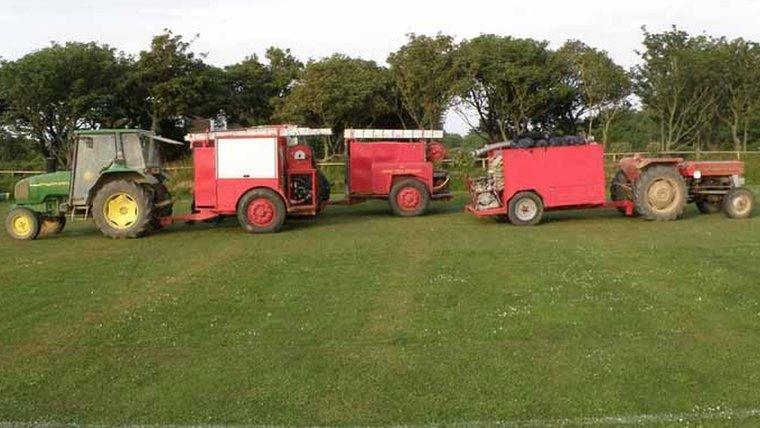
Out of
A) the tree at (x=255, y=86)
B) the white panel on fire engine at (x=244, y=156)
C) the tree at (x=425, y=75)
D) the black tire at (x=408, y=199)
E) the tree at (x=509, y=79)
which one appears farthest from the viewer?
the tree at (x=255, y=86)

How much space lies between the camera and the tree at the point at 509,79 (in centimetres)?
3556

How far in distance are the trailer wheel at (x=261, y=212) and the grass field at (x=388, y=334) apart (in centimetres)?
249

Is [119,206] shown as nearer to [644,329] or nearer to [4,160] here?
[644,329]

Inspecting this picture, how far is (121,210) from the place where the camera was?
13508 mm

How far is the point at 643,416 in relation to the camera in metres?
4.53

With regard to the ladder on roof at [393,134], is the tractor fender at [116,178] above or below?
below

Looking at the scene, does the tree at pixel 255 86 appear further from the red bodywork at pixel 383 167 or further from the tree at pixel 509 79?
the red bodywork at pixel 383 167

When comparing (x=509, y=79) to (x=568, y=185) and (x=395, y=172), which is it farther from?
(x=568, y=185)

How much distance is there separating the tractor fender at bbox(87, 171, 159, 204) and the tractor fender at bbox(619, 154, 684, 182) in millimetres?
9117

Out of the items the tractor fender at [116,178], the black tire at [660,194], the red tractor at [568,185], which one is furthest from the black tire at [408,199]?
the tractor fender at [116,178]

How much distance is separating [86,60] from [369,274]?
92.9 ft

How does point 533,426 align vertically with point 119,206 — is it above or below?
below

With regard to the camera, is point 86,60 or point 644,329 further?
point 86,60

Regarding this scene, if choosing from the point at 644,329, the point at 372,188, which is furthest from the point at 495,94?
the point at 644,329
